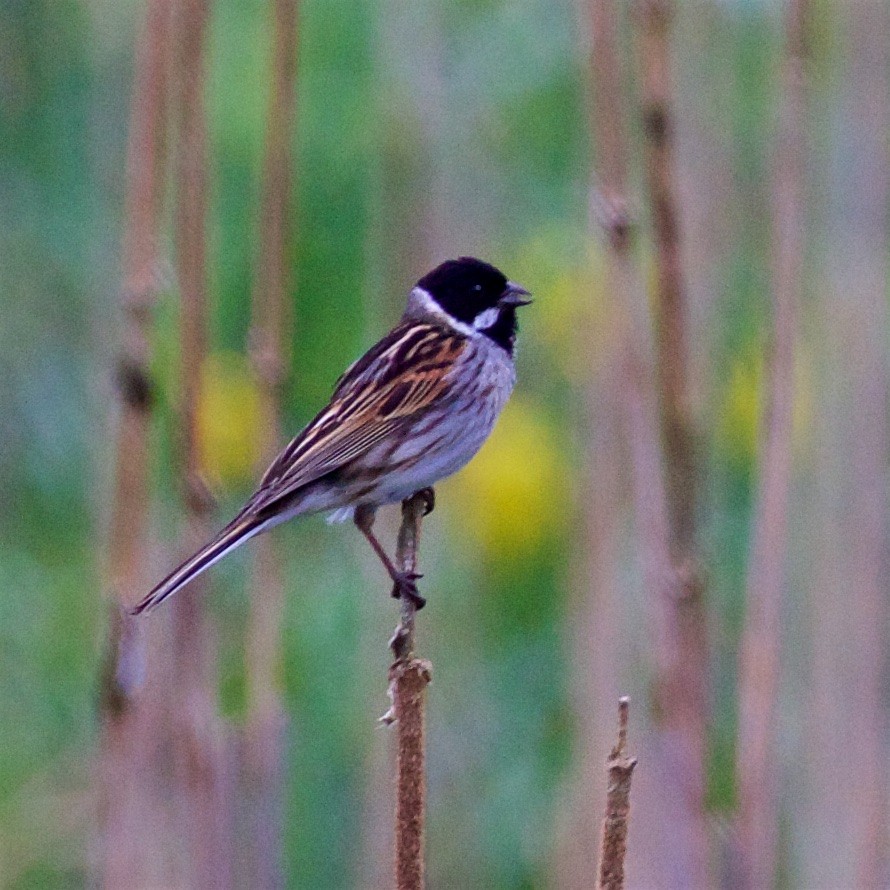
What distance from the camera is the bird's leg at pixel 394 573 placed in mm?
2525

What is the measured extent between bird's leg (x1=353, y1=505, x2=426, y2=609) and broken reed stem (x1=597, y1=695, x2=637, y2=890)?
0.64 m

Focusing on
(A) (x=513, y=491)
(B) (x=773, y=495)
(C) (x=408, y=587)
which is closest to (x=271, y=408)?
(C) (x=408, y=587)

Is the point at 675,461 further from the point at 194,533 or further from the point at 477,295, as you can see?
the point at 477,295

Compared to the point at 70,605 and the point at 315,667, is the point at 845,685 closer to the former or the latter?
the point at 315,667

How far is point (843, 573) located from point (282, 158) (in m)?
1.56

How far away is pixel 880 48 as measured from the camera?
3.52 m

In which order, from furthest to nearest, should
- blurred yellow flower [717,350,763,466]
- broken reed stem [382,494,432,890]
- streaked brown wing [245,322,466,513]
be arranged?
blurred yellow flower [717,350,763,466] < streaked brown wing [245,322,466,513] < broken reed stem [382,494,432,890]

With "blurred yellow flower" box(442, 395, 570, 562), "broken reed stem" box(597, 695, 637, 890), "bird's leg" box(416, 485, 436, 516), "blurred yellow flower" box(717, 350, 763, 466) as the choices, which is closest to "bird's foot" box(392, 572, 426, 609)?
"bird's leg" box(416, 485, 436, 516)

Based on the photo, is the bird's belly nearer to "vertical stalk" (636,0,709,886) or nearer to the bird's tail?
the bird's tail

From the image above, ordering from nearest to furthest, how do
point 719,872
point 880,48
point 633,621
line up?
point 719,872
point 880,48
point 633,621

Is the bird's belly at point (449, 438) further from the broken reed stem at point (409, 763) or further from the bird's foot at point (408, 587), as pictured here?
the broken reed stem at point (409, 763)

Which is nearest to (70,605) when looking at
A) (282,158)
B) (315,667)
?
(315,667)

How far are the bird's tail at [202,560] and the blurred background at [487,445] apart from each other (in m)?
0.29

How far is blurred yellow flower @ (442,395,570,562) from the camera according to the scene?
4.00 m
